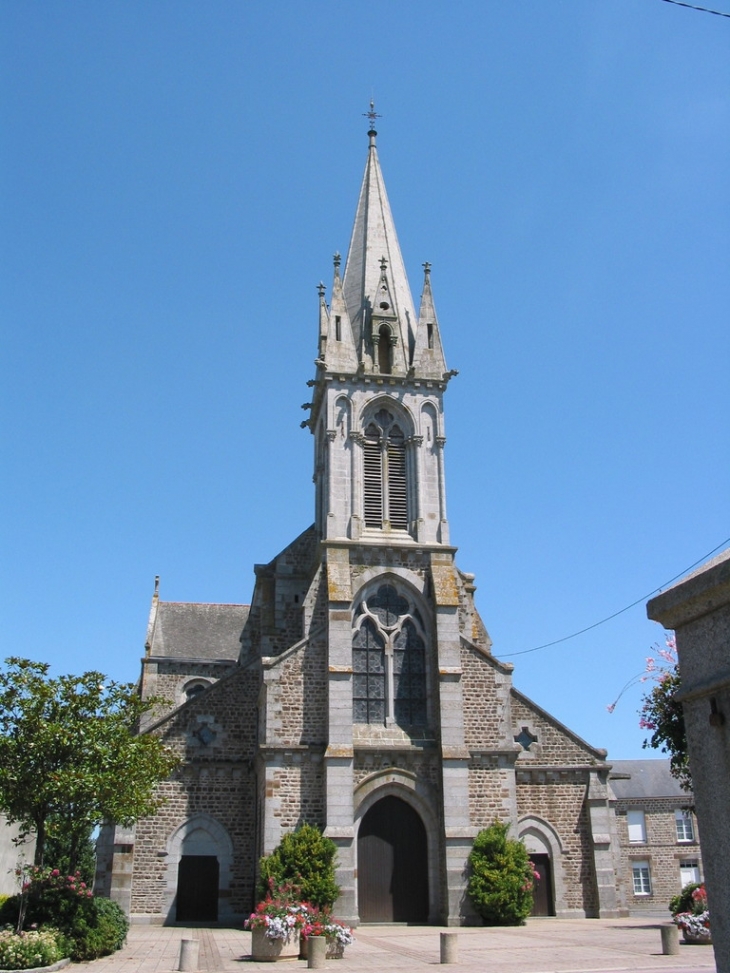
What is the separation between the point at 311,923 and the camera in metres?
17.3

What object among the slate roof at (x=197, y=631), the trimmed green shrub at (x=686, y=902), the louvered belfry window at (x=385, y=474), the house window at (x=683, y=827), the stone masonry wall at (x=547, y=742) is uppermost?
the louvered belfry window at (x=385, y=474)

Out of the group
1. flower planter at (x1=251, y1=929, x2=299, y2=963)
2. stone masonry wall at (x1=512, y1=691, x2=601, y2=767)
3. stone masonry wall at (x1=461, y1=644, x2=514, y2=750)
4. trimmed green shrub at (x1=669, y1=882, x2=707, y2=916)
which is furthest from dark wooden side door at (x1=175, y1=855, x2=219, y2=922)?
trimmed green shrub at (x1=669, y1=882, x2=707, y2=916)

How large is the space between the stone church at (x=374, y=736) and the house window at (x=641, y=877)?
21.8m

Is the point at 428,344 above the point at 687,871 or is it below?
above

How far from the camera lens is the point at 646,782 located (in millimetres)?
51281

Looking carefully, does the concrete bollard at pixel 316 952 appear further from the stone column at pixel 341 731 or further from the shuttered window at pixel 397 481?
the shuttered window at pixel 397 481

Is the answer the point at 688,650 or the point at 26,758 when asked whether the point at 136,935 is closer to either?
the point at 26,758

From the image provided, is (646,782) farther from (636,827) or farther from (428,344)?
(428,344)

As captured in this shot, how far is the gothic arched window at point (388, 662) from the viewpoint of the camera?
89.8 ft

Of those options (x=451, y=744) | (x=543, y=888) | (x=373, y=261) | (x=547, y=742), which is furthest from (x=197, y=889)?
(x=373, y=261)

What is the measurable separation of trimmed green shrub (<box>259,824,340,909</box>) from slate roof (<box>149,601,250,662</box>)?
658 inches

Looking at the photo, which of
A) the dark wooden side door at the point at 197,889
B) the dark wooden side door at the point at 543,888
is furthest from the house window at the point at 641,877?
the dark wooden side door at the point at 197,889

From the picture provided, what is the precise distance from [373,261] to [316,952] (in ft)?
83.6

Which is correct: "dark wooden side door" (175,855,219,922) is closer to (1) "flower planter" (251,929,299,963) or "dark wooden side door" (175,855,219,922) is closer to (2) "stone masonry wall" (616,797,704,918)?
(1) "flower planter" (251,929,299,963)
